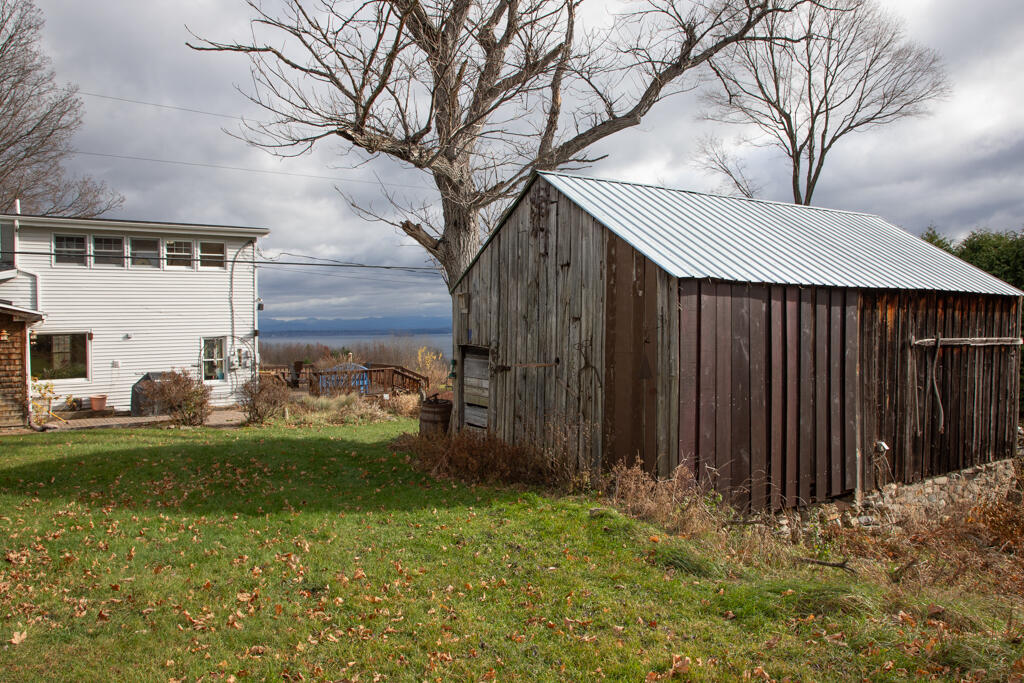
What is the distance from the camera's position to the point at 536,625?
486 cm

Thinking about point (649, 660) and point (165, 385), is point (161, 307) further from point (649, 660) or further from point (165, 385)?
point (649, 660)

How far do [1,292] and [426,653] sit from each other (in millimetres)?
20194

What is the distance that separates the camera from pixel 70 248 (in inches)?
771

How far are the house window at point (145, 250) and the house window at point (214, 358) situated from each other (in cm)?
299

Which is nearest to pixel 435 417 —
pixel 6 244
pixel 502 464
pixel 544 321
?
pixel 502 464

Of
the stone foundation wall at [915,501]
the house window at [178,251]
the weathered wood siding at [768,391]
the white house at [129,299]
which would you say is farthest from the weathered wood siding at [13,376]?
the stone foundation wall at [915,501]

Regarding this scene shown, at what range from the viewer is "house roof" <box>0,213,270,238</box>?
18641 mm

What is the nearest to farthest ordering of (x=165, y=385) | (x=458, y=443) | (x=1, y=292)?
(x=458, y=443), (x=165, y=385), (x=1, y=292)

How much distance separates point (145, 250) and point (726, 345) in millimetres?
19530

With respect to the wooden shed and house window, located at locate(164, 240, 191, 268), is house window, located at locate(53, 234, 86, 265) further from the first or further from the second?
the wooden shed

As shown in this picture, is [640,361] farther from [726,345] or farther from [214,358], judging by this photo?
[214,358]

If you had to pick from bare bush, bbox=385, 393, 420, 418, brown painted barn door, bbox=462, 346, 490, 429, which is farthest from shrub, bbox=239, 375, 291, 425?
brown painted barn door, bbox=462, 346, 490, 429

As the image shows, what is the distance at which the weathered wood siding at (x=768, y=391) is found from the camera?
25.2ft

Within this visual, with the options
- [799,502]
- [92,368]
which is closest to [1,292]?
[92,368]
